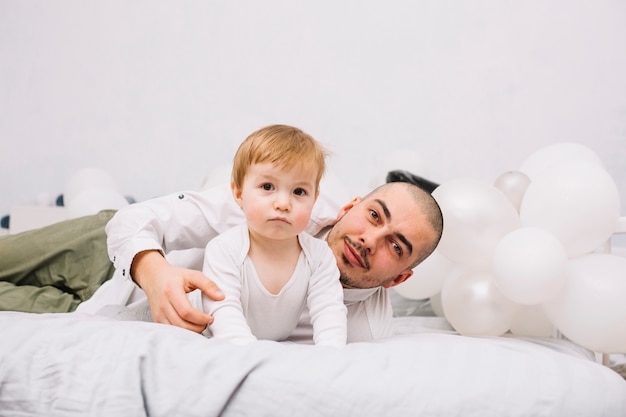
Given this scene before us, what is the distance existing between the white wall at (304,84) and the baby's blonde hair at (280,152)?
56.5 inches

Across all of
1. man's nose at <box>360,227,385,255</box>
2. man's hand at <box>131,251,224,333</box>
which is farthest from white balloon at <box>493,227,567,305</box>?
man's hand at <box>131,251,224,333</box>

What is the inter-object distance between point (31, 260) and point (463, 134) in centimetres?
172

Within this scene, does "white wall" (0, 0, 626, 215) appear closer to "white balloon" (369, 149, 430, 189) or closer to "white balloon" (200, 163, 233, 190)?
"white balloon" (369, 149, 430, 189)

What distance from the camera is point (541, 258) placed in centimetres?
135

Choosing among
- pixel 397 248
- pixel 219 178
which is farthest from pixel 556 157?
pixel 219 178

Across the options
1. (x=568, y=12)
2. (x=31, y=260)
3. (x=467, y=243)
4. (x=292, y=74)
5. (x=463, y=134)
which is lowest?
(x=31, y=260)

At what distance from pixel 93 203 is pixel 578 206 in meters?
1.50

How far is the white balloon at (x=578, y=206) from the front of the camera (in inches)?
56.5

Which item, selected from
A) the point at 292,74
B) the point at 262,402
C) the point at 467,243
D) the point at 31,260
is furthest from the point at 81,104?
the point at 262,402

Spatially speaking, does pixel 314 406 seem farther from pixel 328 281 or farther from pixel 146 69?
pixel 146 69

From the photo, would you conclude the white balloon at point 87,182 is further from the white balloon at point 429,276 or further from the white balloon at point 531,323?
the white balloon at point 531,323

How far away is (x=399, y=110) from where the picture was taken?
2.63 meters

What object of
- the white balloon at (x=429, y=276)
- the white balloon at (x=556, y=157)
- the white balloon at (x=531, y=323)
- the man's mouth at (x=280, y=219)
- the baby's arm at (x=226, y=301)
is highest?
the white balloon at (x=556, y=157)

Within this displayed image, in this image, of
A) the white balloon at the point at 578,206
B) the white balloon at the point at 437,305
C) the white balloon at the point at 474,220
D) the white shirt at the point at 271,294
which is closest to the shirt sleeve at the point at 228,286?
the white shirt at the point at 271,294
